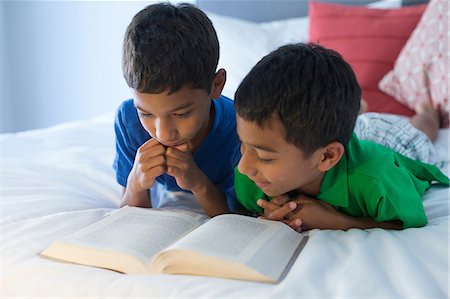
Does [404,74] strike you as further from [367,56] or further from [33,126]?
[33,126]

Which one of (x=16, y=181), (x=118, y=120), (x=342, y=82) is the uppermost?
(x=342, y=82)

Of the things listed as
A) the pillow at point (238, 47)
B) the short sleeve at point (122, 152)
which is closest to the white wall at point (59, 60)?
the pillow at point (238, 47)

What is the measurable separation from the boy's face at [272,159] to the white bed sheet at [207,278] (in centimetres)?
10

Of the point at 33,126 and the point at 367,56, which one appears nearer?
the point at 367,56

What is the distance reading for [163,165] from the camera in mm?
945

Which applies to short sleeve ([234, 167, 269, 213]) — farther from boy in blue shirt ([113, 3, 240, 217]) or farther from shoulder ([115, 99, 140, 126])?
shoulder ([115, 99, 140, 126])

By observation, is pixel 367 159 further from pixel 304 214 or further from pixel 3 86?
pixel 3 86

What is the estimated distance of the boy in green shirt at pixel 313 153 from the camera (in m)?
0.81

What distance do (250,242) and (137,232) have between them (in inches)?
7.0

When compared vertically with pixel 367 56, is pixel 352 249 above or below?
below

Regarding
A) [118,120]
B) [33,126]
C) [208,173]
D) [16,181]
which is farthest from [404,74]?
[33,126]

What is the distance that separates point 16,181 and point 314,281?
2.32 feet

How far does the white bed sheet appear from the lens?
0.65 metres

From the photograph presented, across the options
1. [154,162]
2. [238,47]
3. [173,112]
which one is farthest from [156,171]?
[238,47]
